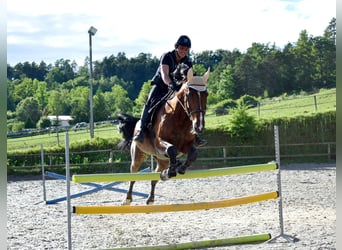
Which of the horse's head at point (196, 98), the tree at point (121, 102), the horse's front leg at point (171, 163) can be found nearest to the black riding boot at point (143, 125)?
the horse's front leg at point (171, 163)

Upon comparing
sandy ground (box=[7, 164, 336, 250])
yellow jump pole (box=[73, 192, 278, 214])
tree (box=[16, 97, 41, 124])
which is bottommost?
sandy ground (box=[7, 164, 336, 250])

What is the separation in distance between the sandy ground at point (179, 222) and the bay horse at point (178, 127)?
83 cm

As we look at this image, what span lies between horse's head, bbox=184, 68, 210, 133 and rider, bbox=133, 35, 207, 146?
69cm

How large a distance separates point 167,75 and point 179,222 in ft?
9.11

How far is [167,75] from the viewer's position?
6.26m

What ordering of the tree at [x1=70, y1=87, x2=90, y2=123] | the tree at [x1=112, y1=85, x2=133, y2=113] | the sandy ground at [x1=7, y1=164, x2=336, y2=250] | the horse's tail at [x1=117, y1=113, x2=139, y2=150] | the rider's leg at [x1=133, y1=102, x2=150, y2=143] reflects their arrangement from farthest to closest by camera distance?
the tree at [x1=112, y1=85, x2=133, y2=113], the tree at [x1=70, y1=87, x2=90, y2=123], the horse's tail at [x1=117, y1=113, x2=139, y2=150], the rider's leg at [x1=133, y1=102, x2=150, y2=143], the sandy ground at [x1=7, y1=164, x2=336, y2=250]

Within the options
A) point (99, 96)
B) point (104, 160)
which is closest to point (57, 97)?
point (99, 96)

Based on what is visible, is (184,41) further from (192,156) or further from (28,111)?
(28,111)

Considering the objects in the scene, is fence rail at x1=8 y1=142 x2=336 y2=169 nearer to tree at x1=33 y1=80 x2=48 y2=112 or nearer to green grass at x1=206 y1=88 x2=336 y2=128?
green grass at x1=206 y1=88 x2=336 y2=128

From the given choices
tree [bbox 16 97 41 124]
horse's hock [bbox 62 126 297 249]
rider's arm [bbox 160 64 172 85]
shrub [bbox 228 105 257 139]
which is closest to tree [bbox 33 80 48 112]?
tree [bbox 16 97 41 124]

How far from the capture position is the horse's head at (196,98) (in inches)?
206

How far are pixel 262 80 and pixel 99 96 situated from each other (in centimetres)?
1575

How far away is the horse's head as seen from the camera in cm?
523

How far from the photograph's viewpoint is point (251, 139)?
21.7 m
